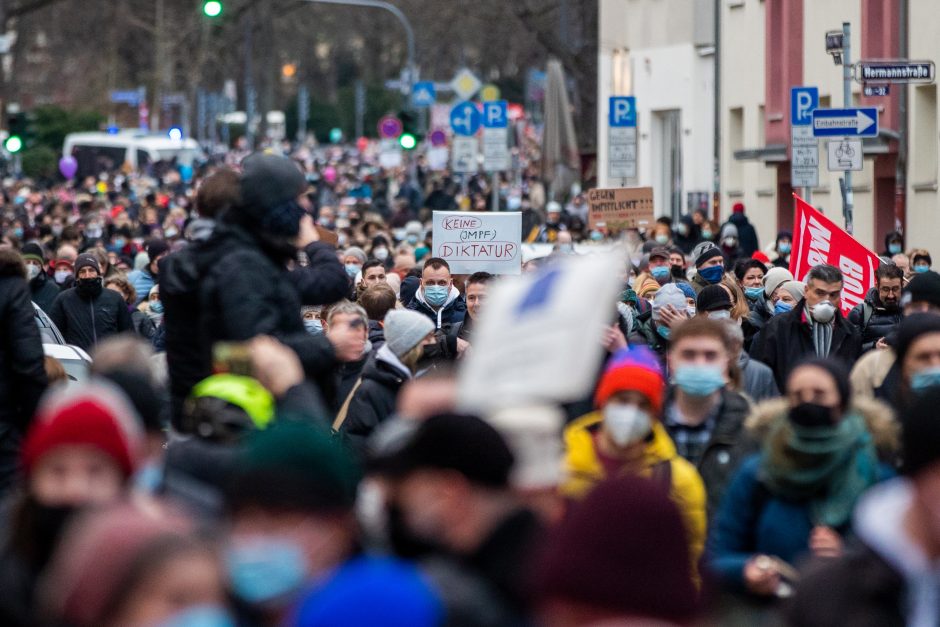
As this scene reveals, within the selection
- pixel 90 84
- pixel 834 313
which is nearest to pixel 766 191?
pixel 834 313

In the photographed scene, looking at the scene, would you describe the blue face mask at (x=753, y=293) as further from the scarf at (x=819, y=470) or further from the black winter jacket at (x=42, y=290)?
the scarf at (x=819, y=470)

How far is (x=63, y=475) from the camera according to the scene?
4.71 meters

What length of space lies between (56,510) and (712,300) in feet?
25.0

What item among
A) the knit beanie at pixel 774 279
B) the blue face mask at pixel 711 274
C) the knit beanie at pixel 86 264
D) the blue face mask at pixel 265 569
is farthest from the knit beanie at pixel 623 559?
the knit beanie at pixel 86 264

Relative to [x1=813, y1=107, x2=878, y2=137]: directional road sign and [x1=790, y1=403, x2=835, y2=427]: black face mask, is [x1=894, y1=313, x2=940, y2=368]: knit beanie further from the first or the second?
[x1=813, y1=107, x2=878, y2=137]: directional road sign

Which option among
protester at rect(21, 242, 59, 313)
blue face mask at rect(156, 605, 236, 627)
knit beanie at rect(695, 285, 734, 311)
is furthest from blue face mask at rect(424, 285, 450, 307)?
blue face mask at rect(156, 605, 236, 627)

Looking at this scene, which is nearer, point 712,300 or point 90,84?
point 712,300

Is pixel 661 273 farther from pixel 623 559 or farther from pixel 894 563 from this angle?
pixel 623 559

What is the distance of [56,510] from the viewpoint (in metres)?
4.69

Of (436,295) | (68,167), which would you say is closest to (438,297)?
(436,295)

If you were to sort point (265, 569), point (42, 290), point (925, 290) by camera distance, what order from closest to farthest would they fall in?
point (265, 569) → point (925, 290) → point (42, 290)

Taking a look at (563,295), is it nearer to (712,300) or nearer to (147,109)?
(712,300)

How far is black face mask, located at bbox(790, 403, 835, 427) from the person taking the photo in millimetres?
6039

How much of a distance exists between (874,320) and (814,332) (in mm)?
1230
